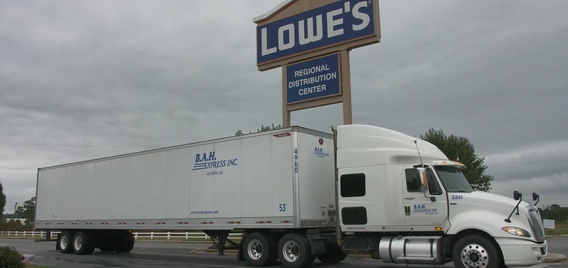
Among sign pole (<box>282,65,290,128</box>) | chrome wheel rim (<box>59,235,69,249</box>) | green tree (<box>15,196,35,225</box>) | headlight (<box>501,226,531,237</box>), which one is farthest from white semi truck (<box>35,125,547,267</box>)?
green tree (<box>15,196,35,225</box>)

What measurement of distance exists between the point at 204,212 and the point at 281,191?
3129 mm

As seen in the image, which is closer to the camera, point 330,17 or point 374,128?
point 374,128

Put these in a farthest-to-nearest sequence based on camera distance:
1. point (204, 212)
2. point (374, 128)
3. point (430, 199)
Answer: point (204, 212) < point (374, 128) < point (430, 199)

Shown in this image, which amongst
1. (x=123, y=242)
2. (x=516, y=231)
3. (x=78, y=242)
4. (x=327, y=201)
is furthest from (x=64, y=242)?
(x=516, y=231)

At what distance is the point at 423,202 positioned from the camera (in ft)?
38.0

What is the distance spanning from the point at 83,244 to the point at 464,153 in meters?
33.3

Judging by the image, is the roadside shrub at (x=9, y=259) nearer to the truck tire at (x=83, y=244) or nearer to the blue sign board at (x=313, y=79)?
the truck tire at (x=83, y=244)

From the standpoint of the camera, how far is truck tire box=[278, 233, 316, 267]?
12852mm

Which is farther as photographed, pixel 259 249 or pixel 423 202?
pixel 259 249

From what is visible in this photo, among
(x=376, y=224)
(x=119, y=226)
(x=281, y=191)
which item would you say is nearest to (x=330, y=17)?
(x=281, y=191)

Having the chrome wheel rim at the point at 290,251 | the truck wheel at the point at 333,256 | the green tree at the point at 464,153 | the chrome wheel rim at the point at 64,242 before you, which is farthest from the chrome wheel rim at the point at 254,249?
the green tree at the point at 464,153

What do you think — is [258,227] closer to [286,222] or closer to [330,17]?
[286,222]

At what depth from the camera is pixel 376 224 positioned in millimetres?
12141

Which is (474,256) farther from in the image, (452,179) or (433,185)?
(452,179)
